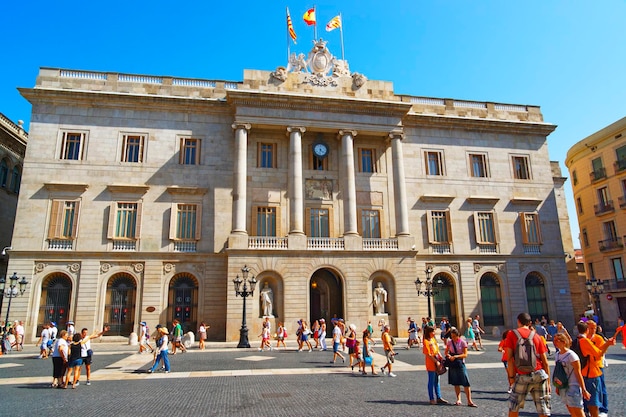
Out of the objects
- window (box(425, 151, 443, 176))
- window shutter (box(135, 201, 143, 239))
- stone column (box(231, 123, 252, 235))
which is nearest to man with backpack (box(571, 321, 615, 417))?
stone column (box(231, 123, 252, 235))

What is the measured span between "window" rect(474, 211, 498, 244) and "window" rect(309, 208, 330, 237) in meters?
11.5

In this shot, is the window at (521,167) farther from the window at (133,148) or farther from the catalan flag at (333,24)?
the window at (133,148)

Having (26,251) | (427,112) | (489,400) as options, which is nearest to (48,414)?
(489,400)

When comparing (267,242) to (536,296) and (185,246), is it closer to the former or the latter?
(185,246)

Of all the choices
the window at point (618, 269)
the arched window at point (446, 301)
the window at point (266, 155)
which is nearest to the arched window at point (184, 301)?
the window at point (266, 155)

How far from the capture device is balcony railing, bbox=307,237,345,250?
28753mm

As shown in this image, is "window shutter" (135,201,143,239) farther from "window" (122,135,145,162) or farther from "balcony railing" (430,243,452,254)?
"balcony railing" (430,243,452,254)

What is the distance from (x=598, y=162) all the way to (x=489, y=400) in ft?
136

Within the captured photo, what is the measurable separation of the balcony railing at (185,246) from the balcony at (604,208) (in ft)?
124

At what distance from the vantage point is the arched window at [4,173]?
33844mm

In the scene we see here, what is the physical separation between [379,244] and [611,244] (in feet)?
82.8

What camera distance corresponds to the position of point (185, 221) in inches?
1155

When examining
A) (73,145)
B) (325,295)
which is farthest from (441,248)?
(73,145)

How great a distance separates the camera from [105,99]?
97.4ft
